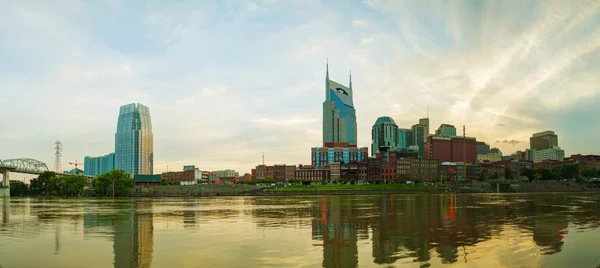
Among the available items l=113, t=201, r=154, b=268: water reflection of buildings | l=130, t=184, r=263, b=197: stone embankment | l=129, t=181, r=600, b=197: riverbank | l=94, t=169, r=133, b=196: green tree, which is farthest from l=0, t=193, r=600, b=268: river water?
l=94, t=169, r=133, b=196: green tree

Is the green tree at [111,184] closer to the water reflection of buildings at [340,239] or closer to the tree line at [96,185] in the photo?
the tree line at [96,185]

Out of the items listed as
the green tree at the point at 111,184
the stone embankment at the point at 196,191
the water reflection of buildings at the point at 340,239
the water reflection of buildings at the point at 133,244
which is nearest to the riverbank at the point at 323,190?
the stone embankment at the point at 196,191

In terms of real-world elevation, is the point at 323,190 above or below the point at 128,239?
below

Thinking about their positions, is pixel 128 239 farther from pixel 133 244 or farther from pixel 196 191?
pixel 196 191

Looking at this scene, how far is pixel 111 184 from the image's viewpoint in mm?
166750

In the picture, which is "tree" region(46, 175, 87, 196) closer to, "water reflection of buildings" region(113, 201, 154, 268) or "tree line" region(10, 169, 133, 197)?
"tree line" region(10, 169, 133, 197)

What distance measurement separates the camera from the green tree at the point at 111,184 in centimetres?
16612

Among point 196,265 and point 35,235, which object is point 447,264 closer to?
point 196,265

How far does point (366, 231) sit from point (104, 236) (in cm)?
2043

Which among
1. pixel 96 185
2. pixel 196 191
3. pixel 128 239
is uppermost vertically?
pixel 128 239

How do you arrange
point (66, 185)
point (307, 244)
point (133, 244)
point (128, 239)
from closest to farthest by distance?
1. point (307, 244)
2. point (133, 244)
3. point (128, 239)
4. point (66, 185)

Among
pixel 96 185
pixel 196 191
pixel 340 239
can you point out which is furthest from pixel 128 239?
pixel 196 191

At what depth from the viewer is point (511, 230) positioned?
3753 cm

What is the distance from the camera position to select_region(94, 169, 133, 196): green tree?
6540 inches
